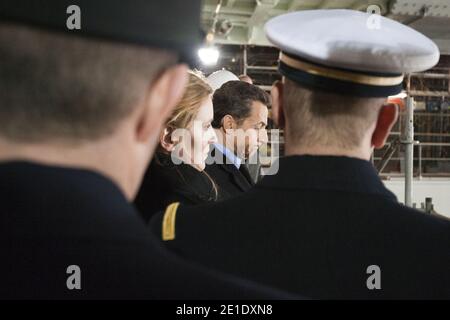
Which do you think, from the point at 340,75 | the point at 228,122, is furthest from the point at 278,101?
the point at 228,122

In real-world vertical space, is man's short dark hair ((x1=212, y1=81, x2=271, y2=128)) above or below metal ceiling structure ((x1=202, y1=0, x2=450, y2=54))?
below

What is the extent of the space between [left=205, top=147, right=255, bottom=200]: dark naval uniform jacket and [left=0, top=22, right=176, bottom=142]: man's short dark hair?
1.66m

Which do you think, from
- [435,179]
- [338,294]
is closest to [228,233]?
[338,294]

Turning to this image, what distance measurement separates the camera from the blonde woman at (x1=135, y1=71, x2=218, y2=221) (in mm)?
1616

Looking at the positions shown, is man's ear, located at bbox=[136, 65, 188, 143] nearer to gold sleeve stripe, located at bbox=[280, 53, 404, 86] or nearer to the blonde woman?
gold sleeve stripe, located at bbox=[280, 53, 404, 86]

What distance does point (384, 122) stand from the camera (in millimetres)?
823

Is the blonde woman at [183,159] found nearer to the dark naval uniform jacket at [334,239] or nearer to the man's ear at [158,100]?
the dark naval uniform jacket at [334,239]

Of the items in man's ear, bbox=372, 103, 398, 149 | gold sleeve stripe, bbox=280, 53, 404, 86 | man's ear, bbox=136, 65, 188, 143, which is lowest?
man's ear, bbox=136, 65, 188, 143

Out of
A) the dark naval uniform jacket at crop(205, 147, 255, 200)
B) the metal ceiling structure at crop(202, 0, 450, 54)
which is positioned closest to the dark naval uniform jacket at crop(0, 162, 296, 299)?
the dark naval uniform jacket at crop(205, 147, 255, 200)

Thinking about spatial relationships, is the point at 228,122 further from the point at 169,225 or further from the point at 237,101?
the point at 169,225

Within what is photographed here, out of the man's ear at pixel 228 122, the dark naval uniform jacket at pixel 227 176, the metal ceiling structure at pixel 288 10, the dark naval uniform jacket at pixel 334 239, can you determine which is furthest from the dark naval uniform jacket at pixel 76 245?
the metal ceiling structure at pixel 288 10

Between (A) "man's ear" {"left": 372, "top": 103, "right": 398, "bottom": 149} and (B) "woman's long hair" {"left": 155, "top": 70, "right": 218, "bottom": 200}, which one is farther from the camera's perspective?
(B) "woman's long hair" {"left": 155, "top": 70, "right": 218, "bottom": 200}

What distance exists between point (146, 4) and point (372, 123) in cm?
50

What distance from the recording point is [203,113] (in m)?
1.79
